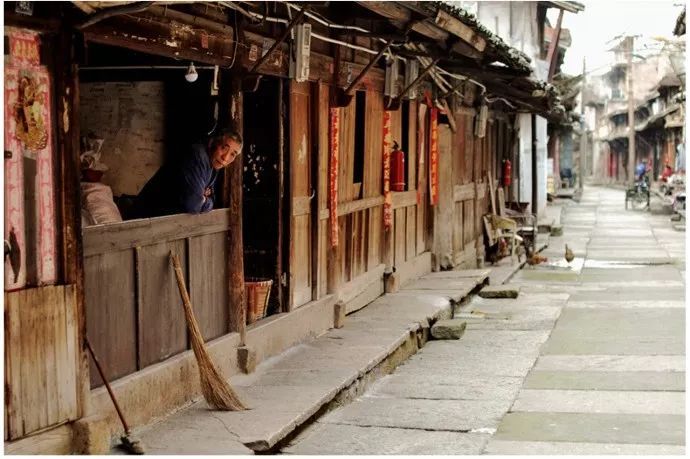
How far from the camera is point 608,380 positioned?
36.5ft

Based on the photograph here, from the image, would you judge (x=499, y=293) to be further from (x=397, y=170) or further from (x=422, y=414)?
(x=422, y=414)

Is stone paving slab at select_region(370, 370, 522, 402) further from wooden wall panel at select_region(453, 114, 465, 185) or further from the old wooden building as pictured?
wooden wall panel at select_region(453, 114, 465, 185)

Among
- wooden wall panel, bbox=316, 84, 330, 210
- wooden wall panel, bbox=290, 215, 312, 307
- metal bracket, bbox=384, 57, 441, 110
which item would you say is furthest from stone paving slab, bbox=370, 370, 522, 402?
metal bracket, bbox=384, 57, 441, 110

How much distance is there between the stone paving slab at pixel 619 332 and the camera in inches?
513

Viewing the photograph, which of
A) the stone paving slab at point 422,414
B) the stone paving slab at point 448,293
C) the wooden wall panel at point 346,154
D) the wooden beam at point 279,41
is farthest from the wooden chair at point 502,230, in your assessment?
the wooden beam at point 279,41

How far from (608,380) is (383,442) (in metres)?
3.65

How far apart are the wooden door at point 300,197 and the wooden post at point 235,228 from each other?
1.46 metres

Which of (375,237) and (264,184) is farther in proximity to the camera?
(375,237)

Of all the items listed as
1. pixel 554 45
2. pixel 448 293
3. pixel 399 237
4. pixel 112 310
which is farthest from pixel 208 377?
pixel 554 45

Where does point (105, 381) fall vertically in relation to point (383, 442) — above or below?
above

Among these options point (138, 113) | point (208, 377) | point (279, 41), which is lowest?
point (208, 377)

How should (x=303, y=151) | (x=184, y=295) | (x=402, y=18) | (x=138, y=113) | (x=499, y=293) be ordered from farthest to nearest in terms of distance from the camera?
(x=499, y=293) < (x=303, y=151) < (x=402, y=18) < (x=138, y=113) < (x=184, y=295)

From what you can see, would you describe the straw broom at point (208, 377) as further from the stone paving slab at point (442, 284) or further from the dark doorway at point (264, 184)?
the stone paving slab at point (442, 284)

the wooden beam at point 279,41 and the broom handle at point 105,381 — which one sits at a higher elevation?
the wooden beam at point 279,41
